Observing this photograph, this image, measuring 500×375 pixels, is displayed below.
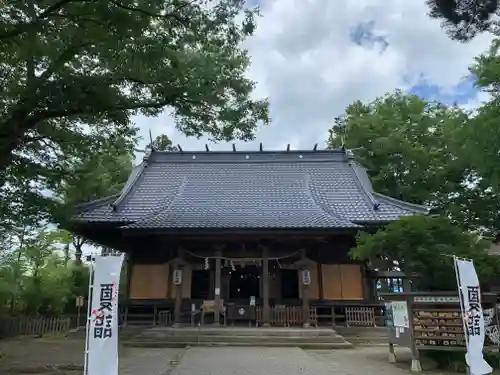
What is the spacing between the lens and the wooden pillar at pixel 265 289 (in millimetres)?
12844

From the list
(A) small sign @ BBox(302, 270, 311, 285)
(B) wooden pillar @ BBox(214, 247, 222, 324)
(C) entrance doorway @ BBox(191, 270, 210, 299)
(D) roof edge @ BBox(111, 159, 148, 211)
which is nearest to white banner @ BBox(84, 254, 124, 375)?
(B) wooden pillar @ BBox(214, 247, 222, 324)

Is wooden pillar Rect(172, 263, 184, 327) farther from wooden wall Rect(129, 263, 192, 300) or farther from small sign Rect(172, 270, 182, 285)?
wooden wall Rect(129, 263, 192, 300)

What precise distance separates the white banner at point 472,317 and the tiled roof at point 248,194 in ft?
20.2

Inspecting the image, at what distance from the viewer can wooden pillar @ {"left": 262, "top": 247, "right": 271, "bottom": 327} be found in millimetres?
12844

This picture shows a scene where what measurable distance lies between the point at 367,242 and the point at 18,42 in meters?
7.81

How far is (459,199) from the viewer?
21359 mm

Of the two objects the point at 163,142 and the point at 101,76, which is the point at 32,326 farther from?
the point at 163,142

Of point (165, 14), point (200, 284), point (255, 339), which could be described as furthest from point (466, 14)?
point (200, 284)

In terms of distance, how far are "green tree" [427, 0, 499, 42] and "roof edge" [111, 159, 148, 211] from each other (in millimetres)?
12519

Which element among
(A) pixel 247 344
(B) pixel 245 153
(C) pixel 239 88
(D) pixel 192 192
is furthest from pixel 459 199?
(C) pixel 239 88

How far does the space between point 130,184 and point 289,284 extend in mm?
7793

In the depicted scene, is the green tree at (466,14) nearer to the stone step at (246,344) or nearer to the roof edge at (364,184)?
the stone step at (246,344)

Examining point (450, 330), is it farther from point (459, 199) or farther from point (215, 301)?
point (459, 199)

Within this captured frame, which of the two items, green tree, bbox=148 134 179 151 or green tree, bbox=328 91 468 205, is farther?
green tree, bbox=148 134 179 151
